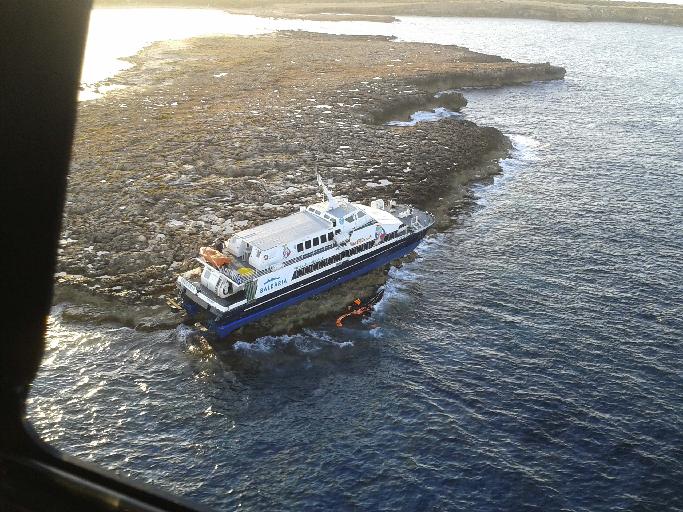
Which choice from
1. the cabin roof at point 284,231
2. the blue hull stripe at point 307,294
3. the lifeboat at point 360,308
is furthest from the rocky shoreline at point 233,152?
the lifeboat at point 360,308

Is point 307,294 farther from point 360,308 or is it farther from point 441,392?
point 441,392

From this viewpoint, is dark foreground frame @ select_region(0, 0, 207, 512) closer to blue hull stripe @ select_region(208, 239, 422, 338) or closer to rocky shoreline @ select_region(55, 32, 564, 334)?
blue hull stripe @ select_region(208, 239, 422, 338)

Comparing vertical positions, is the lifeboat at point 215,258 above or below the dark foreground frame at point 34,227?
below

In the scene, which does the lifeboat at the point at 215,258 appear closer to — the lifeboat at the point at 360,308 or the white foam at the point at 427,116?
the lifeboat at the point at 360,308

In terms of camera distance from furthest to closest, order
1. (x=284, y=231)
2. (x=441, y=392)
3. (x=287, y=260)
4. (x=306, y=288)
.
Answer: (x=284, y=231), (x=306, y=288), (x=287, y=260), (x=441, y=392)

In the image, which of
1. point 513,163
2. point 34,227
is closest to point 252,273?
point 34,227

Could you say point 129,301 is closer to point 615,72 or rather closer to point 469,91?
point 469,91

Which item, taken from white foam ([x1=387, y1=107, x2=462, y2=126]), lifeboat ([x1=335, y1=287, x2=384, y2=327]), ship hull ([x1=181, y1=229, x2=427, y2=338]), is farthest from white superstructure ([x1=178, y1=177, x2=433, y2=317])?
white foam ([x1=387, y1=107, x2=462, y2=126])
